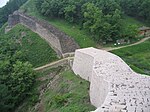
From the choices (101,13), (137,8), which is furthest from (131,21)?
(101,13)

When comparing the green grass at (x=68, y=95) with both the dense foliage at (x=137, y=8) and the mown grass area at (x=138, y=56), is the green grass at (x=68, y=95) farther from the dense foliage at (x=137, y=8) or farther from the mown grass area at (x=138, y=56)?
the dense foliage at (x=137, y=8)

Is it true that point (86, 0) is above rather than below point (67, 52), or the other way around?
above

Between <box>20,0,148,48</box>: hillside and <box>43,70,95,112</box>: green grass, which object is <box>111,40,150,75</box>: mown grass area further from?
<box>43,70,95,112</box>: green grass

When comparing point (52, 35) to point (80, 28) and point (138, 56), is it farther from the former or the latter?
point (138, 56)

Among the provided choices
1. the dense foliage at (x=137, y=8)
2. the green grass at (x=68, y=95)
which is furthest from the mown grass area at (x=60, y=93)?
the dense foliage at (x=137, y=8)

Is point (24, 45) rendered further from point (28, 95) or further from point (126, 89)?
point (126, 89)

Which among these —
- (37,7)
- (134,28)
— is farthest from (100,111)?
(37,7)
